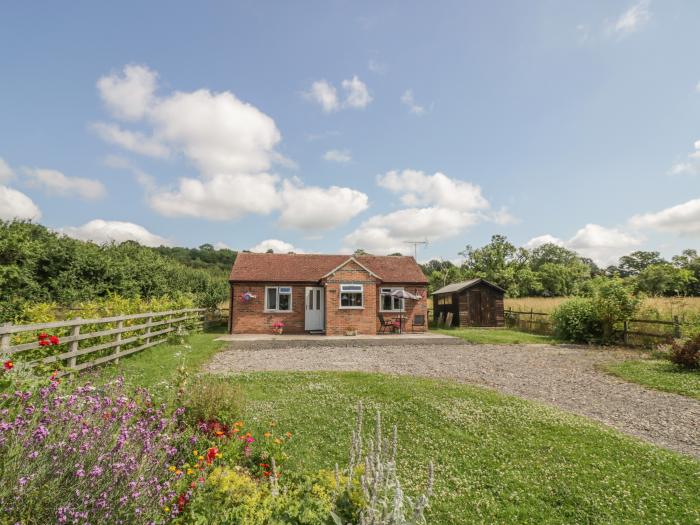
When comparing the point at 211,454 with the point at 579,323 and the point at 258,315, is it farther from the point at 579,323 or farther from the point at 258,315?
the point at 579,323

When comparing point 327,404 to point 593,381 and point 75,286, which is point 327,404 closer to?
point 593,381

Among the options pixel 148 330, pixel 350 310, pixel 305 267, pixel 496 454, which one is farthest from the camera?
pixel 305 267

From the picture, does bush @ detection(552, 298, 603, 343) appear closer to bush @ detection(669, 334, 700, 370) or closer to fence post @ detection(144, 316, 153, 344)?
bush @ detection(669, 334, 700, 370)

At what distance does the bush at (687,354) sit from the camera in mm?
10156

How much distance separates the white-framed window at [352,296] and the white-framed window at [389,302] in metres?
1.91

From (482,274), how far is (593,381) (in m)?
35.3

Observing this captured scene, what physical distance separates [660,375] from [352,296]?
12908 millimetres

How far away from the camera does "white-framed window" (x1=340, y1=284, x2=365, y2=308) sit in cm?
1936

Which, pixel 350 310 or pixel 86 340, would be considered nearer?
pixel 86 340

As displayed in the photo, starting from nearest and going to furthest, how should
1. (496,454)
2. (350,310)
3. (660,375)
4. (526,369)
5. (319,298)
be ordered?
(496,454), (660,375), (526,369), (350,310), (319,298)

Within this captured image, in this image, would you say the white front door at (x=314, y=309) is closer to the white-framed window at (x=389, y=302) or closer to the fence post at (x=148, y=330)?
the white-framed window at (x=389, y=302)

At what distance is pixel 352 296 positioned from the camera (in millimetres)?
19625

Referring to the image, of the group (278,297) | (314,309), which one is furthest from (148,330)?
(314,309)

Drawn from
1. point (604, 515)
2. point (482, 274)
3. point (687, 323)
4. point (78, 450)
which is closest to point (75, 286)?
point (78, 450)
